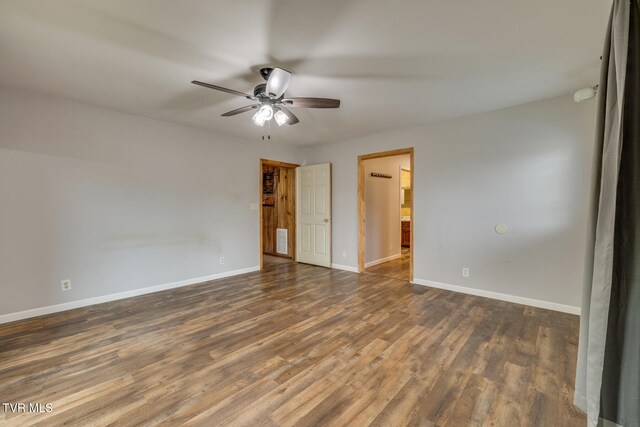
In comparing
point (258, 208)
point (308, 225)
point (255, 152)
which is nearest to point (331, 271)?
point (308, 225)

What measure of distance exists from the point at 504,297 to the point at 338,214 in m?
2.87

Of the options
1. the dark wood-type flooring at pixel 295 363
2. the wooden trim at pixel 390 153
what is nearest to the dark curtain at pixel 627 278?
the dark wood-type flooring at pixel 295 363

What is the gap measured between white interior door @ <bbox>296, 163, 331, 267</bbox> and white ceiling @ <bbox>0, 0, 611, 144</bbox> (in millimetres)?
2307

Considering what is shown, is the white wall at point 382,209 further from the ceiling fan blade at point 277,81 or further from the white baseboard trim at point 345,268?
the ceiling fan blade at point 277,81

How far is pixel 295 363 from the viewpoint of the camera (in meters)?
2.07

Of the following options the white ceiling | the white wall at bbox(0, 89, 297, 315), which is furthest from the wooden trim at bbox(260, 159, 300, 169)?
the white ceiling

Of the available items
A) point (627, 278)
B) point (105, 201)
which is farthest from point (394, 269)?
point (105, 201)

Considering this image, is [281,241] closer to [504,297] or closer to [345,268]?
[345,268]

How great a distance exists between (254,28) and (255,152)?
10.4 feet

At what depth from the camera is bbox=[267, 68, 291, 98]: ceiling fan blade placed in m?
2.10

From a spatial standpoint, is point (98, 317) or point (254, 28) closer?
point (254, 28)

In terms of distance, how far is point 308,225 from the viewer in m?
5.66

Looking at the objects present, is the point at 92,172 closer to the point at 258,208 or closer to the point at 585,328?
the point at 258,208

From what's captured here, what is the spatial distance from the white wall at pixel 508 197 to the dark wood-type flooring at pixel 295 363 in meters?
0.50
